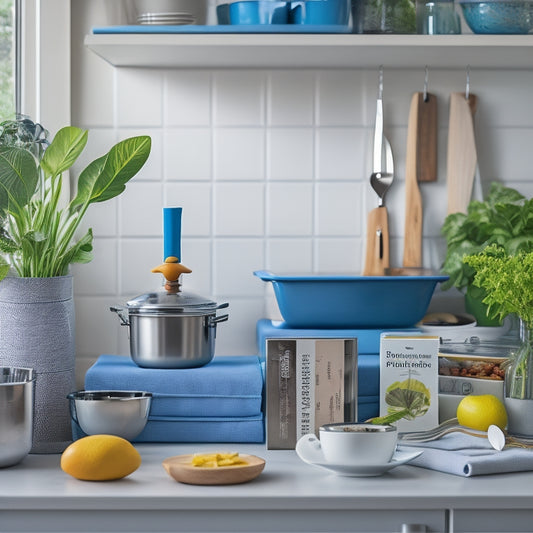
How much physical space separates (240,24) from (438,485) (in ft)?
3.01

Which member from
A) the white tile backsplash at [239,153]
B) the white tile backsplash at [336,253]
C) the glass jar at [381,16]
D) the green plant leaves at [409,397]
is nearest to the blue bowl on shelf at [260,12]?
the glass jar at [381,16]

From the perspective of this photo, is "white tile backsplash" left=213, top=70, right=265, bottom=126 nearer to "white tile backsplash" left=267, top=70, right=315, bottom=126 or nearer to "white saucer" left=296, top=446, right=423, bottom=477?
"white tile backsplash" left=267, top=70, right=315, bottom=126

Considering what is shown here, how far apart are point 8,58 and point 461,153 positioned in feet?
3.19

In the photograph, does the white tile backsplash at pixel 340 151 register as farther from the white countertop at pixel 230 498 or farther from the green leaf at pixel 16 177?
the white countertop at pixel 230 498

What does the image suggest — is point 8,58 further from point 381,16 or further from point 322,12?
point 381,16

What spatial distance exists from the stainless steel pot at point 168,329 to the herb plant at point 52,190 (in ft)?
0.45

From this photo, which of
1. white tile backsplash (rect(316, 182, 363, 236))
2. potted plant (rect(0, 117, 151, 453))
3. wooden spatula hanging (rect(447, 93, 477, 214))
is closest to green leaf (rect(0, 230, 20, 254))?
potted plant (rect(0, 117, 151, 453))

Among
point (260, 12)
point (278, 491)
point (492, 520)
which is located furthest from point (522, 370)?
point (260, 12)

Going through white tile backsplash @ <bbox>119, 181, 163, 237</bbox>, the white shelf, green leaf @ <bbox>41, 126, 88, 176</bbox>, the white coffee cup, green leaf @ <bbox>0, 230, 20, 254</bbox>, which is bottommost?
the white coffee cup

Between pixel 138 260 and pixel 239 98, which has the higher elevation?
pixel 239 98

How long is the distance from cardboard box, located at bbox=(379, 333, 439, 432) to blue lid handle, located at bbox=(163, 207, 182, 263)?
17.8 inches

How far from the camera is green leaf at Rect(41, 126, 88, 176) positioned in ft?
4.73

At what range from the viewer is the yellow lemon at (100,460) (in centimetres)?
122

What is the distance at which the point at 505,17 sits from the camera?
162cm
